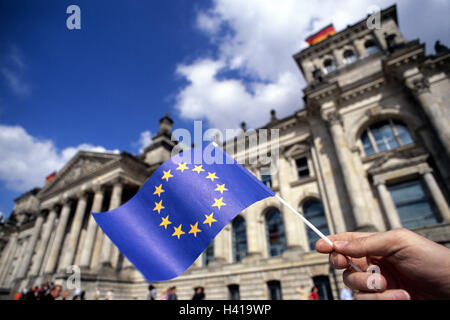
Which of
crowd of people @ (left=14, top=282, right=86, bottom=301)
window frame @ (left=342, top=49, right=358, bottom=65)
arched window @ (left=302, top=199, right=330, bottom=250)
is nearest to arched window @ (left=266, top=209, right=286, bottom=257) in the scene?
arched window @ (left=302, top=199, right=330, bottom=250)

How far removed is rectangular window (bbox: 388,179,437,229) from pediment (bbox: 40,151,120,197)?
81.7 feet

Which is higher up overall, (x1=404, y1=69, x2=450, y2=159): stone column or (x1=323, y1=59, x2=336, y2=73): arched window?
(x1=323, y1=59, x2=336, y2=73): arched window

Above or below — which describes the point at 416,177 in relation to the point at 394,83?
below

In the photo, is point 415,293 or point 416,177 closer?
point 415,293

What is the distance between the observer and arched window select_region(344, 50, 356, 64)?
23.6 metres

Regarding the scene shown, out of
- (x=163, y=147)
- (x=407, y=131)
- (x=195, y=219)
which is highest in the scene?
(x=163, y=147)

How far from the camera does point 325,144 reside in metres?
19.4

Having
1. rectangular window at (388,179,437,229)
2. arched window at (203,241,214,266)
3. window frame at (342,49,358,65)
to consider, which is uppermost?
window frame at (342,49,358,65)

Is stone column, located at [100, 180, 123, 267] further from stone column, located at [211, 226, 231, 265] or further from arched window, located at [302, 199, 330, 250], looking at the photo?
arched window, located at [302, 199, 330, 250]

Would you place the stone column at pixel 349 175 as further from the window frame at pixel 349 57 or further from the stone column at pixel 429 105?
the window frame at pixel 349 57

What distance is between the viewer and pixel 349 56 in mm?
24109
